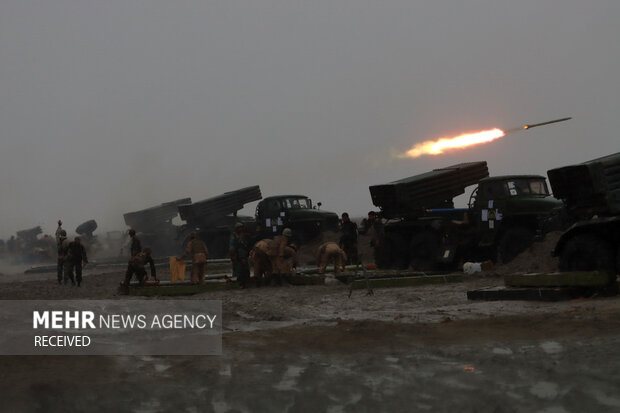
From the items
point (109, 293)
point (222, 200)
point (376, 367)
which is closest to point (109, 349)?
point (376, 367)

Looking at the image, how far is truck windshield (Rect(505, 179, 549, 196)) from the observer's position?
20.0 metres

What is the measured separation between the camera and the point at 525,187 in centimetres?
2005

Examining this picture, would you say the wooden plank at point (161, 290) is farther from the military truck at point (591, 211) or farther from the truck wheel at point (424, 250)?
the military truck at point (591, 211)

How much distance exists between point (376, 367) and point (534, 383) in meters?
1.63

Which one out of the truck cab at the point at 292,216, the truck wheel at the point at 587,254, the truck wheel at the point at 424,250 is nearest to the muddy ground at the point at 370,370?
the truck wheel at the point at 587,254

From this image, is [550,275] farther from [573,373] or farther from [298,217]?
[298,217]

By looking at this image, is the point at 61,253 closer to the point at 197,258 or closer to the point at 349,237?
the point at 197,258

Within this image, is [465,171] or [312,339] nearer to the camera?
[312,339]

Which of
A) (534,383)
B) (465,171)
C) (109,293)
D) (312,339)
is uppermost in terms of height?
(465,171)

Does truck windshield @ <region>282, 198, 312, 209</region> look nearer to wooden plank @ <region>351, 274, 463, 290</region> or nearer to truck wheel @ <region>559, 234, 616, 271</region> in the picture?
wooden plank @ <region>351, 274, 463, 290</region>

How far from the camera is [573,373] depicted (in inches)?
289

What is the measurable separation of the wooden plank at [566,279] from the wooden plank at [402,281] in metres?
3.54

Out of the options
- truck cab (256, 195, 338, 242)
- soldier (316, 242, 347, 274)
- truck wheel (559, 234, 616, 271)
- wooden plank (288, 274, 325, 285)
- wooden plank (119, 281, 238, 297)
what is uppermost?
truck cab (256, 195, 338, 242)

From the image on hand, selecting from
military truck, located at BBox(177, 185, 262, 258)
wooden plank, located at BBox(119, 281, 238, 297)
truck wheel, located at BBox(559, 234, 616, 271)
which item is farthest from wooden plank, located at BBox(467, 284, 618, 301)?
military truck, located at BBox(177, 185, 262, 258)
